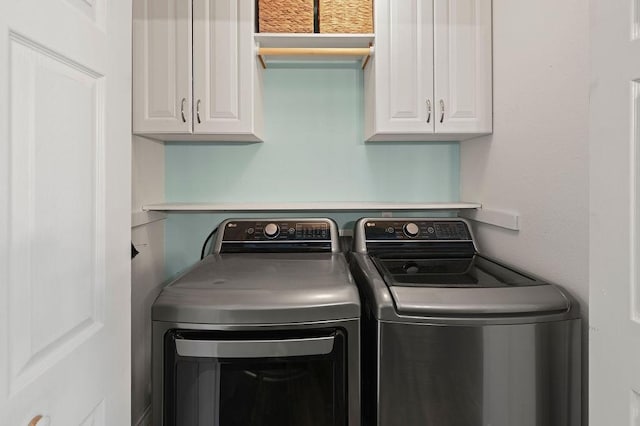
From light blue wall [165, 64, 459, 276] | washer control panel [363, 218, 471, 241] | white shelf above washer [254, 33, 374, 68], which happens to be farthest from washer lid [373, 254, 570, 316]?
white shelf above washer [254, 33, 374, 68]

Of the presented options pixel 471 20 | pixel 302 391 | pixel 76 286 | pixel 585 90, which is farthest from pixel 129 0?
pixel 471 20

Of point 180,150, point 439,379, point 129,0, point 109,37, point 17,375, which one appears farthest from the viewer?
point 180,150

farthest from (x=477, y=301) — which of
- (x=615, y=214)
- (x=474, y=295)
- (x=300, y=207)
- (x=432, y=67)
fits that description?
(x=432, y=67)

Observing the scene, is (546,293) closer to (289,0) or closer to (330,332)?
(330,332)

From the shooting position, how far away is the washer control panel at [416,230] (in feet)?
6.15

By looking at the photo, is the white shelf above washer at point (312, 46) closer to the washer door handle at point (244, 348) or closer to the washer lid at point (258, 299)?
the washer lid at point (258, 299)

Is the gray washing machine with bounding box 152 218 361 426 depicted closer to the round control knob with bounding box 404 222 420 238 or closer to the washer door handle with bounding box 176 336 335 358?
the washer door handle with bounding box 176 336 335 358

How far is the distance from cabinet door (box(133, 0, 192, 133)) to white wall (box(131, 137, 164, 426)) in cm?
16

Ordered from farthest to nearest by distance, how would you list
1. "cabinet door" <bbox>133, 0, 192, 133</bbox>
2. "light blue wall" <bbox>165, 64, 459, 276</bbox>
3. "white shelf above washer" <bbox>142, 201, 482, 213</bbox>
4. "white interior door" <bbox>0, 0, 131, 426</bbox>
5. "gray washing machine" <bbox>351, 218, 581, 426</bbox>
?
1. "light blue wall" <bbox>165, 64, 459, 276</bbox>
2. "white shelf above washer" <bbox>142, 201, 482, 213</bbox>
3. "cabinet door" <bbox>133, 0, 192, 133</bbox>
4. "gray washing machine" <bbox>351, 218, 581, 426</bbox>
5. "white interior door" <bbox>0, 0, 131, 426</bbox>

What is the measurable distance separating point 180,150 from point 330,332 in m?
1.33

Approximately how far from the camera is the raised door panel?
1.73 metres

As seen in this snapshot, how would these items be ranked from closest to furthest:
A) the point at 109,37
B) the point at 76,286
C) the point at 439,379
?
the point at 76,286 → the point at 109,37 → the point at 439,379

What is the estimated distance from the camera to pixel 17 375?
0.59 m

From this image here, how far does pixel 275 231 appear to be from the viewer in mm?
1873
